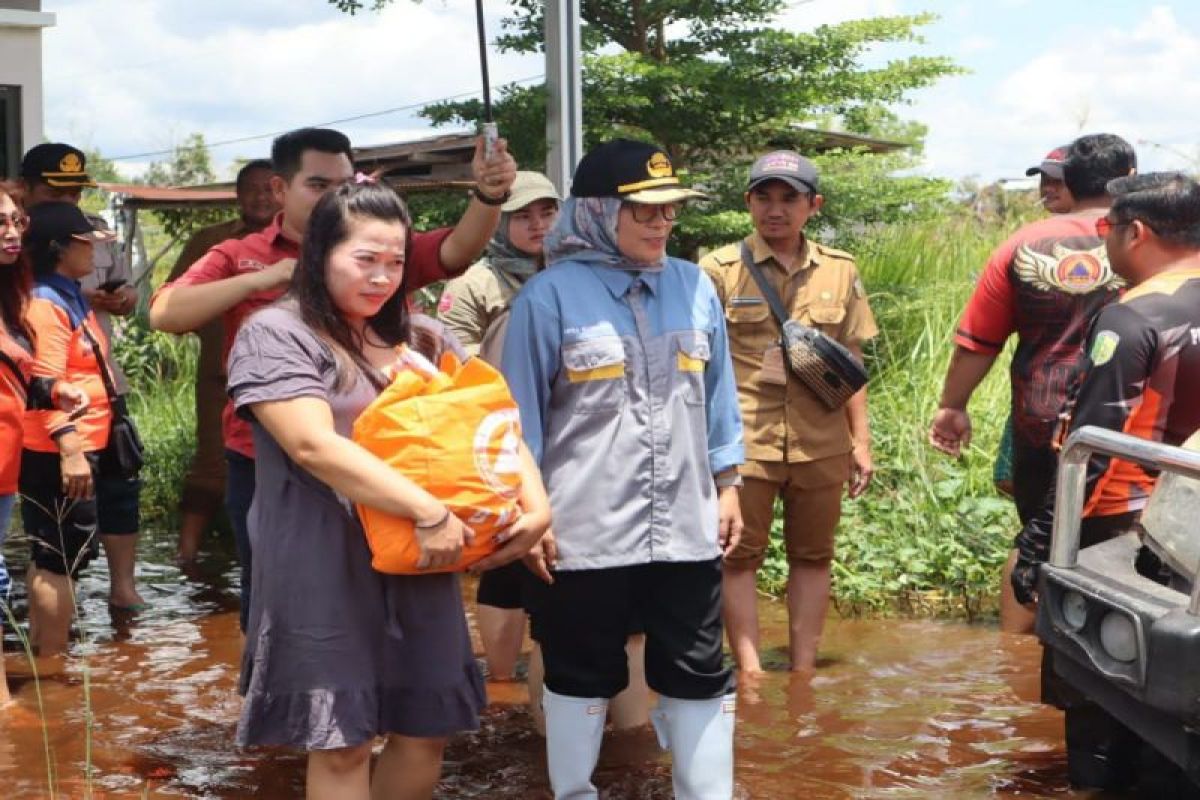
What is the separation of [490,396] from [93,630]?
425 centimetres

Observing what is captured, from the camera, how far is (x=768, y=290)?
627 centimetres

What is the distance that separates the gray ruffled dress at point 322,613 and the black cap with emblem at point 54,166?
158 inches

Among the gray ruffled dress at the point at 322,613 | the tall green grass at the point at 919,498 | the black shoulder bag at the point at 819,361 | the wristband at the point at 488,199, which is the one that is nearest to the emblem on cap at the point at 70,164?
the black shoulder bag at the point at 819,361

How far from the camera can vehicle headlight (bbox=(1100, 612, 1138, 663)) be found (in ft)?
12.1

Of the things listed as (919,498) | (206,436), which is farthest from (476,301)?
(206,436)

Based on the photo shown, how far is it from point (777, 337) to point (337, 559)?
9.35 ft

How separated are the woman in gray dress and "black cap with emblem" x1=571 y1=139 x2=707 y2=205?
70 centimetres

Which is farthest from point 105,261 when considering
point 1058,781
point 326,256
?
point 1058,781

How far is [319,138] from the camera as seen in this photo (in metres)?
5.00

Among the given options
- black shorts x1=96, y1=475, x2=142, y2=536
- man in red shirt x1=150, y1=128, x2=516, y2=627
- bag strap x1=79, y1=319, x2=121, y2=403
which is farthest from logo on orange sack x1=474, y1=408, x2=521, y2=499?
black shorts x1=96, y1=475, x2=142, y2=536

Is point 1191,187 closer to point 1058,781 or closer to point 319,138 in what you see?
point 1058,781

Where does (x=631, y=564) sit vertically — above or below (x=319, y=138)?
below

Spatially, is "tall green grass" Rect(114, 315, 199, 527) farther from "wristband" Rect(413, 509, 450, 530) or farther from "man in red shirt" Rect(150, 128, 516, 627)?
"wristband" Rect(413, 509, 450, 530)

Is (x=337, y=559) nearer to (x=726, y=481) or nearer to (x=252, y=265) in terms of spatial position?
(x=726, y=481)
